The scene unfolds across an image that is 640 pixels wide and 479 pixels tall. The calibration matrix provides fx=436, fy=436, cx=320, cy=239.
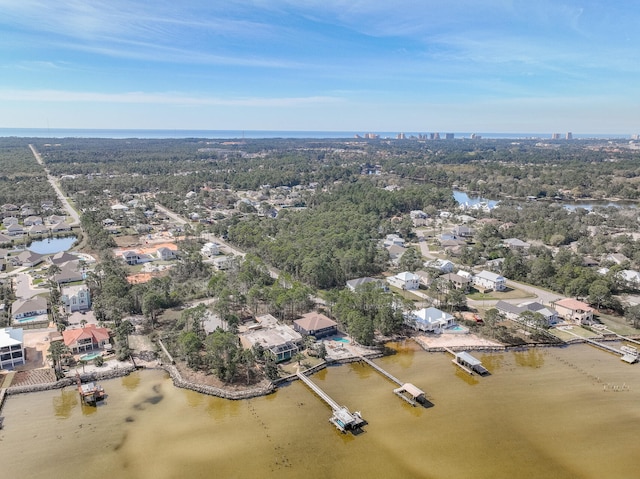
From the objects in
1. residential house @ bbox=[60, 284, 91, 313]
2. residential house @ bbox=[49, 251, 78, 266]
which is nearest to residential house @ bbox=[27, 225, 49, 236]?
residential house @ bbox=[49, 251, 78, 266]

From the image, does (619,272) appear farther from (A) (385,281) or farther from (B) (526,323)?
(A) (385,281)

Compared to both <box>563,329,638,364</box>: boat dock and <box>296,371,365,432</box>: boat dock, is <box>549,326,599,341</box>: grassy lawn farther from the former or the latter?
<box>296,371,365,432</box>: boat dock

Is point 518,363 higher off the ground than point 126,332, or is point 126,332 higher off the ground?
point 126,332

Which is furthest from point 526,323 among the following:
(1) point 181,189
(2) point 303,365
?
(1) point 181,189

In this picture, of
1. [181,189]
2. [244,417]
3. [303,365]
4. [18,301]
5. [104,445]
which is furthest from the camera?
[181,189]

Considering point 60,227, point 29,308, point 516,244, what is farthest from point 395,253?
point 60,227

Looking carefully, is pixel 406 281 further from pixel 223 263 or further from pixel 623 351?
pixel 223 263

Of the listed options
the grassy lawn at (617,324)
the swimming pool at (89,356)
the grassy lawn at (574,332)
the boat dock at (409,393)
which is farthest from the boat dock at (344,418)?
the grassy lawn at (617,324)
